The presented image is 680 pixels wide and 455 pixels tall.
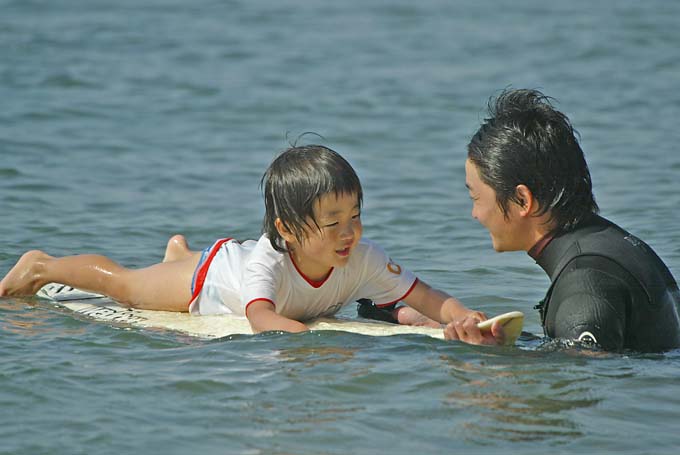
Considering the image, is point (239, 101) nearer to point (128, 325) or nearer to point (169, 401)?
point (128, 325)

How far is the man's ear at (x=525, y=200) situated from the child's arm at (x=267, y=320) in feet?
3.79

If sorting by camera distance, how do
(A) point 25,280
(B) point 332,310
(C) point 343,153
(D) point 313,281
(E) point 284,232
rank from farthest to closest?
1. (C) point 343,153
2. (A) point 25,280
3. (B) point 332,310
4. (D) point 313,281
5. (E) point 284,232

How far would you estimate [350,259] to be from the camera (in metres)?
5.66

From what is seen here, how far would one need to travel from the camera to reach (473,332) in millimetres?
4902

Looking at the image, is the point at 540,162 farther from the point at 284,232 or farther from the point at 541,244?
the point at 284,232

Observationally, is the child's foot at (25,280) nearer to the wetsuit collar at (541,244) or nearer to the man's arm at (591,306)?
the wetsuit collar at (541,244)

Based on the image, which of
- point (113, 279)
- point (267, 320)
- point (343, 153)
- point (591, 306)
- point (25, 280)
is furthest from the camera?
point (343, 153)

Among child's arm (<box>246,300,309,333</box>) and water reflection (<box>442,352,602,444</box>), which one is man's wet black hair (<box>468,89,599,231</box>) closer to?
water reflection (<box>442,352,602,444</box>)

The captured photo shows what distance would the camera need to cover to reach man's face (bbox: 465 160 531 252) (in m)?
5.02

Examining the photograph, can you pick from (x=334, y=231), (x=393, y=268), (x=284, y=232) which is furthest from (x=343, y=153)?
(x=334, y=231)

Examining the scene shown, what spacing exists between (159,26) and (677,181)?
10.4 m

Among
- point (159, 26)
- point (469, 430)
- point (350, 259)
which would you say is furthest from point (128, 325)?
point (159, 26)

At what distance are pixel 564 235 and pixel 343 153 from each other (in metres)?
6.84

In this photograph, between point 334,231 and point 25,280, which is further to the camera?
point 25,280
